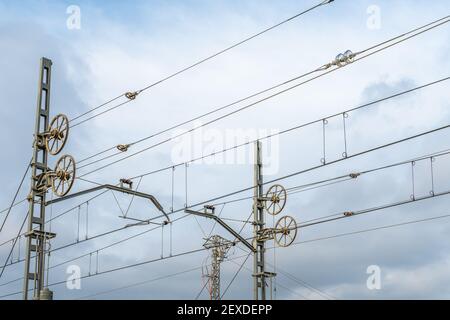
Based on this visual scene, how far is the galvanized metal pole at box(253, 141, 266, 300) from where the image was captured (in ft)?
113

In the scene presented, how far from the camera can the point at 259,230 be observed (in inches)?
1409

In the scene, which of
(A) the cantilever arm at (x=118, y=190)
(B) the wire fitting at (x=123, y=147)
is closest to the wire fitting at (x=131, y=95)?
(B) the wire fitting at (x=123, y=147)

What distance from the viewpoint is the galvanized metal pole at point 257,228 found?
113 ft

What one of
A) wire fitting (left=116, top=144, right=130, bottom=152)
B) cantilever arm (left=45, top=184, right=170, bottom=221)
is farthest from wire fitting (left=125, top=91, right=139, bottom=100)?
cantilever arm (left=45, top=184, right=170, bottom=221)

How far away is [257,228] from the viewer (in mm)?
35875

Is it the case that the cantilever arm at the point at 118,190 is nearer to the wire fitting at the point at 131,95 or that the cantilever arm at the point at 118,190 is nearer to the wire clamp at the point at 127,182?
the wire clamp at the point at 127,182

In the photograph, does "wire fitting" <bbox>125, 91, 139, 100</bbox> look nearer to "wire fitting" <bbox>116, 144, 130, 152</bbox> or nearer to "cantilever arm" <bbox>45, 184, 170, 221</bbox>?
"wire fitting" <bbox>116, 144, 130, 152</bbox>
